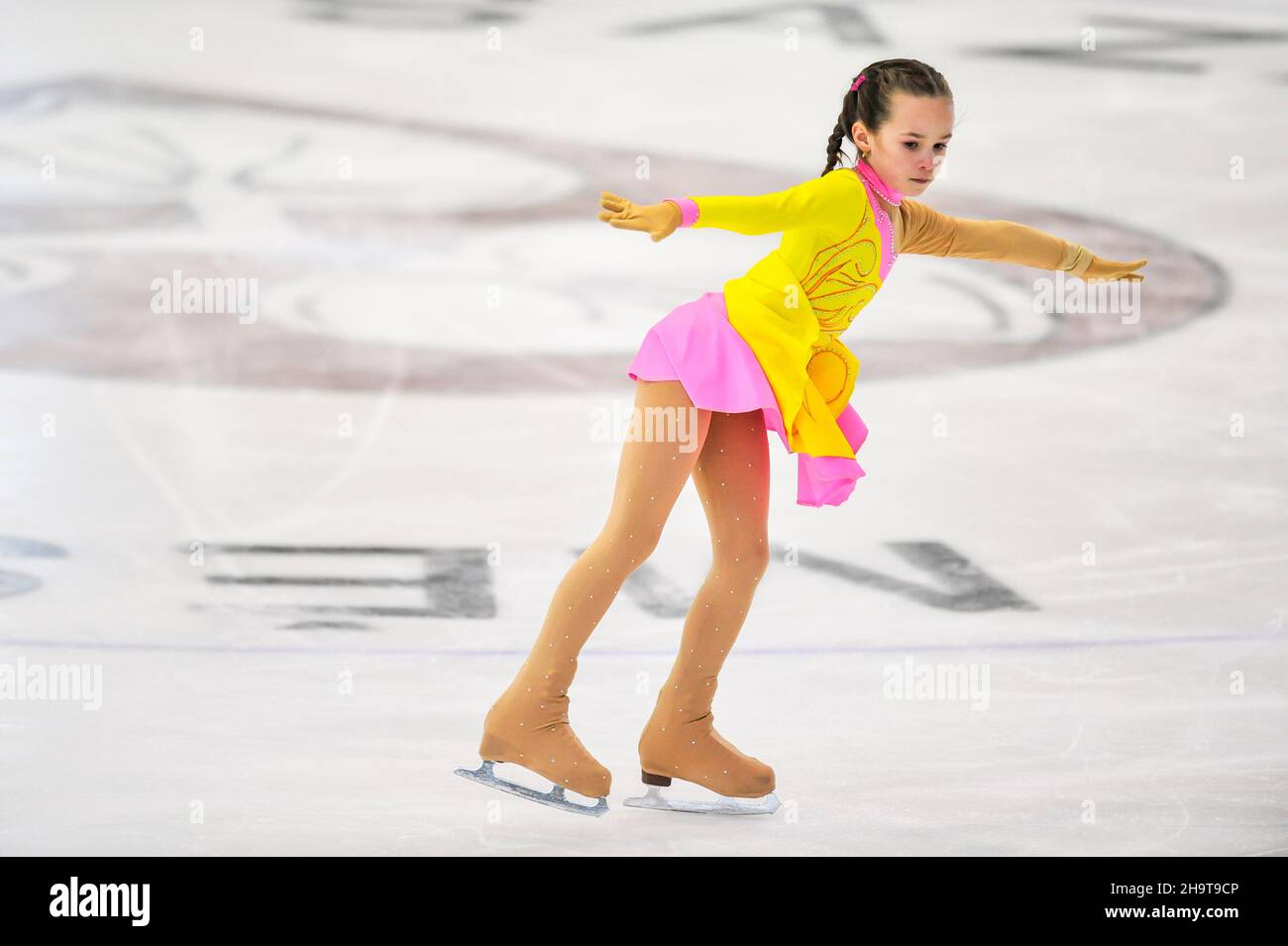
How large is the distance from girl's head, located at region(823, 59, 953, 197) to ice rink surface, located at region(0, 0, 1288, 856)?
121 cm

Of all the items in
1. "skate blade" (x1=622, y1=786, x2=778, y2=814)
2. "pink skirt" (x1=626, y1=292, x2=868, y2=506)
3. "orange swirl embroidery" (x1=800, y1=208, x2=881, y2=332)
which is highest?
"orange swirl embroidery" (x1=800, y1=208, x2=881, y2=332)

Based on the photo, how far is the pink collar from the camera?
313 centimetres

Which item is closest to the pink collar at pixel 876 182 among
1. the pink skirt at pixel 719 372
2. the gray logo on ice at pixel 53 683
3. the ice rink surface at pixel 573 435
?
the pink skirt at pixel 719 372

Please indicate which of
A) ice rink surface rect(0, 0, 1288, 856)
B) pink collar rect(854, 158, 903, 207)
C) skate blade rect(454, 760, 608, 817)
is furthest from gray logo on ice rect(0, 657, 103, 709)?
pink collar rect(854, 158, 903, 207)

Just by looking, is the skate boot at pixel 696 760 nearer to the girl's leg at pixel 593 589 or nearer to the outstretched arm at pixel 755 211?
the girl's leg at pixel 593 589

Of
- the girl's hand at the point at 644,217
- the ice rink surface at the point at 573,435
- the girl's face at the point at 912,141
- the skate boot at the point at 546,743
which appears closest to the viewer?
the girl's hand at the point at 644,217

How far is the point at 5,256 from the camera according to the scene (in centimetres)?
801

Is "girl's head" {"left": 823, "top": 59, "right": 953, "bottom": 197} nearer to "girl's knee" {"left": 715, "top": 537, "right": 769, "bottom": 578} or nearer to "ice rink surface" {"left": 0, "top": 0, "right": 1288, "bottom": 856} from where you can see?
"girl's knee" {"left": 715, "top": 537, "right": 769, "bottom": 578}

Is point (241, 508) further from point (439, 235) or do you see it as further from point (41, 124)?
point (41, 124)

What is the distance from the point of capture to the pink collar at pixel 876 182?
10.3 feet

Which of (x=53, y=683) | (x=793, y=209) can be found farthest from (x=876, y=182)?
(x=53, y=683)

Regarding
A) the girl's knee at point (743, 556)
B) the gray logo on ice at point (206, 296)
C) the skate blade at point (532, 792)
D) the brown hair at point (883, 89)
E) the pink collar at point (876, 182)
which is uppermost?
the gray logo on ice at point (206, 296)

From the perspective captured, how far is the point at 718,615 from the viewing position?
3.23m

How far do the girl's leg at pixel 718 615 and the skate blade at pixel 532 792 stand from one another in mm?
178
